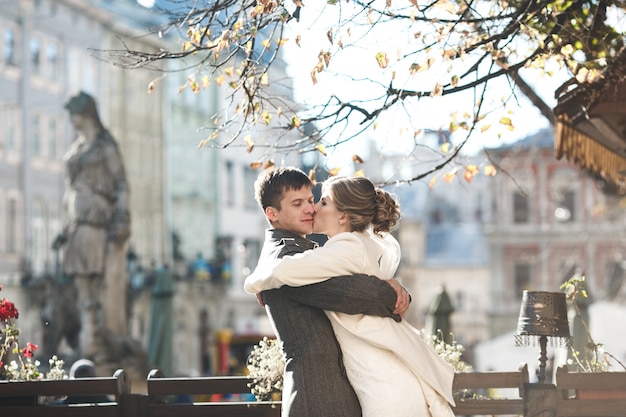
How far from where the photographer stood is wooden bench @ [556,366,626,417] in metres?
7.85

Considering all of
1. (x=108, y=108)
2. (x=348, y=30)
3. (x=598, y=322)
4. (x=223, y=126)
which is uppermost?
(x=108, y=108)

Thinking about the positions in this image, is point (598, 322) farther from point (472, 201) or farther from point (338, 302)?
→ point (472, 201)

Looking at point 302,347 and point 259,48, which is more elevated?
point 259,48

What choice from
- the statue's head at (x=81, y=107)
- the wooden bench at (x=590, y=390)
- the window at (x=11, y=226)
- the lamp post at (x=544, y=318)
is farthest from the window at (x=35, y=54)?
the wooden bench at (x=590, y=390)

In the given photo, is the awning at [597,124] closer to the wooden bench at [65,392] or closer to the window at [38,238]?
the wooden bench at [65,392]

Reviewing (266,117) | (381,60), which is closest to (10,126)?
(266,117)

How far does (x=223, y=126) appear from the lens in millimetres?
8203

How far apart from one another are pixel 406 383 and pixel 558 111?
433cm

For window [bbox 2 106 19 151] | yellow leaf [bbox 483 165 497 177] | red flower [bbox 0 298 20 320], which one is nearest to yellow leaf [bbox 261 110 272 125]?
yellow leaf [bbox 483 165 497 177]

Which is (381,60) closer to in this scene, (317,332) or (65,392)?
(317,332)

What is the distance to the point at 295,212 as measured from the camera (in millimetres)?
6461

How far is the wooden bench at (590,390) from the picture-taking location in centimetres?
785

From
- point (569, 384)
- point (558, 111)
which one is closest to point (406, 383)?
point (569, 384)

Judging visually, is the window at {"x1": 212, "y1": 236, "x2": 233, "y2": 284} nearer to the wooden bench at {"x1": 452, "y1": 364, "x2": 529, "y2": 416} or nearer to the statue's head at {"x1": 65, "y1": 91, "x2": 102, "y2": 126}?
the statue's head at {"x1": 65, "y1": 91, "x2": 102, "y2": 126}
